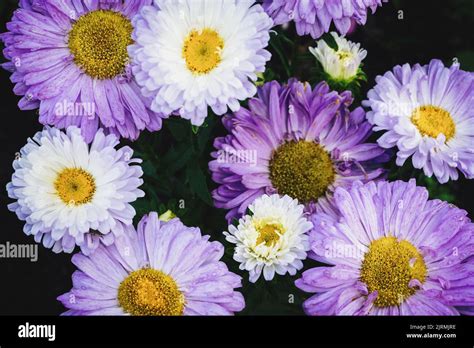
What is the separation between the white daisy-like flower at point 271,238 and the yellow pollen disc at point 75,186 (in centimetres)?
36

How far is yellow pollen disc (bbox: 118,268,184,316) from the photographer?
6.47 feet

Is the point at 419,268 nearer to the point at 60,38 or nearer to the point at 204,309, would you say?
the point at 204,309

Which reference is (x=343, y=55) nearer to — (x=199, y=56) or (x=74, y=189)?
(x=199, y=56)

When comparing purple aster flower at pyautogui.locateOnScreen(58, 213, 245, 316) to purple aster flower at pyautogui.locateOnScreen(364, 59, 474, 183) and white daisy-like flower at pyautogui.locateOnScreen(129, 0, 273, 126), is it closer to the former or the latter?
white daisy-like flower at pyautogui.locateOnScreen(129, 0, 273, 126)

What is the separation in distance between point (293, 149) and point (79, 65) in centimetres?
64

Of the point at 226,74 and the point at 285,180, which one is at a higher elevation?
the point at 226,74

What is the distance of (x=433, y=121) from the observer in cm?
217

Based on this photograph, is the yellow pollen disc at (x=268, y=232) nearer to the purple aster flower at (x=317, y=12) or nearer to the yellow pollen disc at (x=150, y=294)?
the yellow pollen disc at (x=150, y=294)

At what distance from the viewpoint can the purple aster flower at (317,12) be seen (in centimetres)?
202

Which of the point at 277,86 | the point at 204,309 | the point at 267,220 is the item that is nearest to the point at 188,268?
the point at 204,309

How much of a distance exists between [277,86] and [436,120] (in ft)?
1.46

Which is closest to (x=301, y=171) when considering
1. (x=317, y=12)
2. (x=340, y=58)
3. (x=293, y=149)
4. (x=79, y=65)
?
(x=293, y=149)

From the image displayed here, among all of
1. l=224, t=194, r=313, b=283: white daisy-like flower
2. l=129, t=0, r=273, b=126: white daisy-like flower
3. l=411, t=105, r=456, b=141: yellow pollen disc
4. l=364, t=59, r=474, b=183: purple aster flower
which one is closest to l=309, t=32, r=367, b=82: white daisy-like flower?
l=364, t=59, r=474, b=183: purple aster flower
